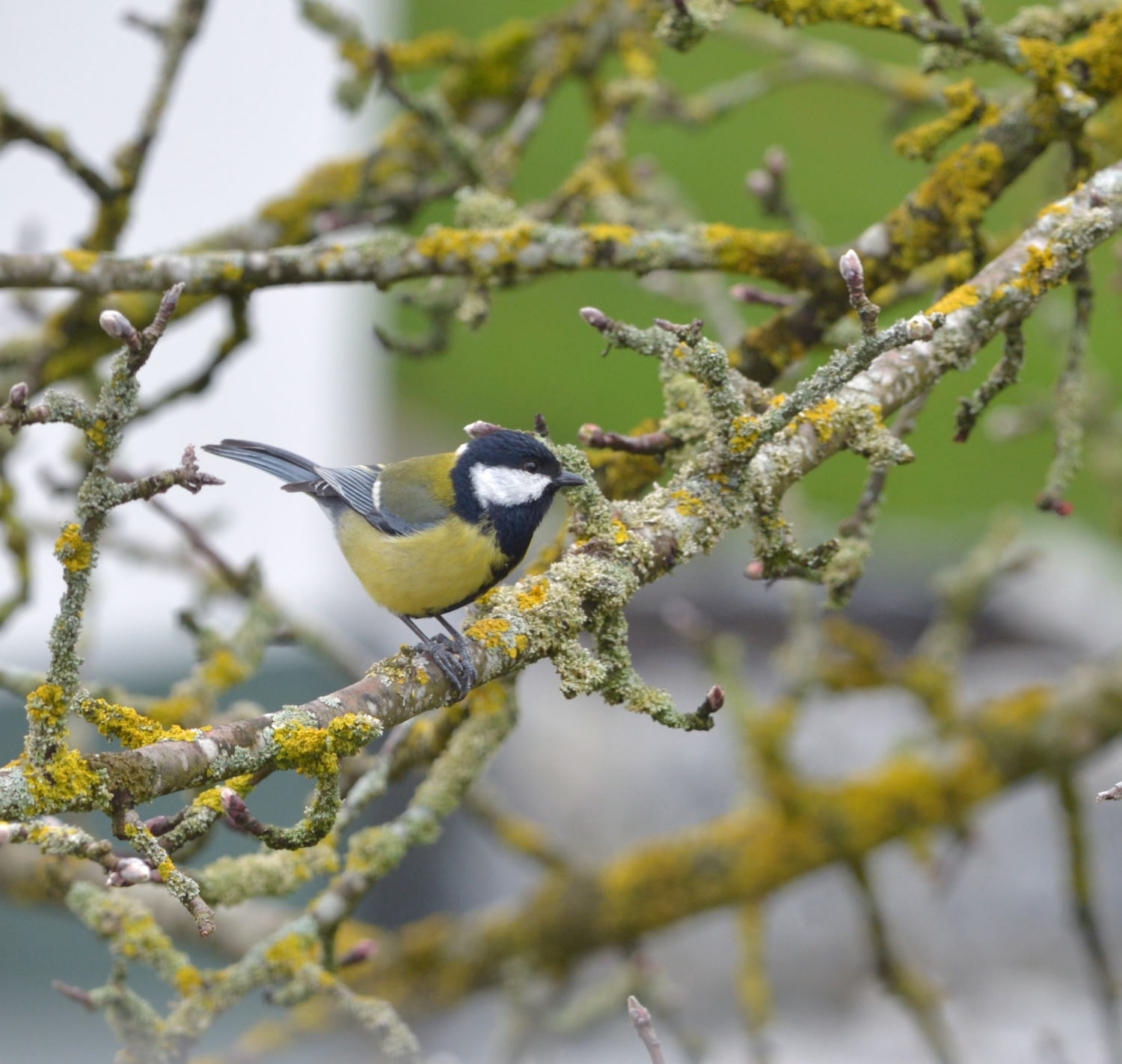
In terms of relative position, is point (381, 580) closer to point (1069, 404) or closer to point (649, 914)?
point (1069, 404)

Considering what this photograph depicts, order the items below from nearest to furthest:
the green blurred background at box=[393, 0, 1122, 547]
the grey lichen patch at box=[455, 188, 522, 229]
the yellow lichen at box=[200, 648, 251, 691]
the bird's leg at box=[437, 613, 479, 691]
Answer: the bird's leg at box=[437, 613, 479, 691]
the grey lichen patch at box=[455, 188, 522, 229]
the yellow lichen at box=[200, 648, 251, 691]
the green blurred background at box=[393, 0, 1122, 547]

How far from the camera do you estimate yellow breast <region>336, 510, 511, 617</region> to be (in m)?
1.72

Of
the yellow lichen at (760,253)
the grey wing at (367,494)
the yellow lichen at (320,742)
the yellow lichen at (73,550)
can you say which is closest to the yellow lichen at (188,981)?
the grey wing at (367,494)

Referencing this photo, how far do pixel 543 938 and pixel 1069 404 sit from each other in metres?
1.67

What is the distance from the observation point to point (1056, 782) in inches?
102

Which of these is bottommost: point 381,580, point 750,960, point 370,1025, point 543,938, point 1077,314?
point 370,1025

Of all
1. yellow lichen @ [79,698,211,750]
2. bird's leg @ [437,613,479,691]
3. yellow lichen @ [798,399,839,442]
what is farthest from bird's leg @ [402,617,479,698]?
yellow lichen @ [798,399,839,442]

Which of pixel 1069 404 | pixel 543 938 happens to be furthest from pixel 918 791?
pixel 1069 404

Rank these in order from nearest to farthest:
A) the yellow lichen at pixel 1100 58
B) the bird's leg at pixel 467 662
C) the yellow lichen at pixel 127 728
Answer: the yellow lichen at pixel 127 728, the bird's leg at pixel 467 662, the yellow lichen at pixel 1100 58

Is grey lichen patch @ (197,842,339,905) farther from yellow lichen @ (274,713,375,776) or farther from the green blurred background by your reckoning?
the green blurred background

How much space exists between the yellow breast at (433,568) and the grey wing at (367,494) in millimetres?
20

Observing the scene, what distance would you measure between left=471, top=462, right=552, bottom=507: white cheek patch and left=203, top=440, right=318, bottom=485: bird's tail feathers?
29 cm

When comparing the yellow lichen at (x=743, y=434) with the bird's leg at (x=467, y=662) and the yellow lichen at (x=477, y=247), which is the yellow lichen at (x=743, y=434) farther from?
the yellow lichen at (x=477, y=247)

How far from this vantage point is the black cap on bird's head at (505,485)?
66.1 inches
